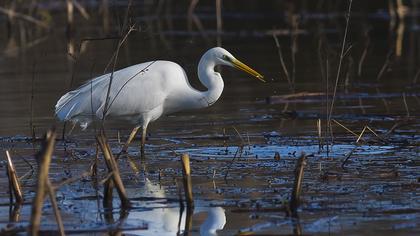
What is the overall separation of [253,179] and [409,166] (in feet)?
4.93

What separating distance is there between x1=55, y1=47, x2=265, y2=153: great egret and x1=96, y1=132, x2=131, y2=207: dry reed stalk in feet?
10.4

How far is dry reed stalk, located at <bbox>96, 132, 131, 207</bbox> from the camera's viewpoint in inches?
304

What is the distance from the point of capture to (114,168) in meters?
7.71

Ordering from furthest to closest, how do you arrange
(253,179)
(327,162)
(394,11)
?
1. (394,11)
2. (327,162)
3. (253,179)

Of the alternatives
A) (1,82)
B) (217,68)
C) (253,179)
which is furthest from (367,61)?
(253,179)

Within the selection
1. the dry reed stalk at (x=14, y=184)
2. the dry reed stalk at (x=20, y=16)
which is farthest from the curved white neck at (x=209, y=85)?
the dry reed stalk at (x=20, y=16)

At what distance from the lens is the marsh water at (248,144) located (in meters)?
7.77

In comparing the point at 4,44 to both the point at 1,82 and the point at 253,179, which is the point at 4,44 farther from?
the point at 253,179

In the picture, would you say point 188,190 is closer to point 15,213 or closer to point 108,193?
point 108,193

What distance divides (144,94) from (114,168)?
3.81 metres

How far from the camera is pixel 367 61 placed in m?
19.6

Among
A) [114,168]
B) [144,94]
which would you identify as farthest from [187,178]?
[144,94]

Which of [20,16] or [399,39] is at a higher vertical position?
[20,16]

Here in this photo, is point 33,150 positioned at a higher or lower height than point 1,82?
lower
